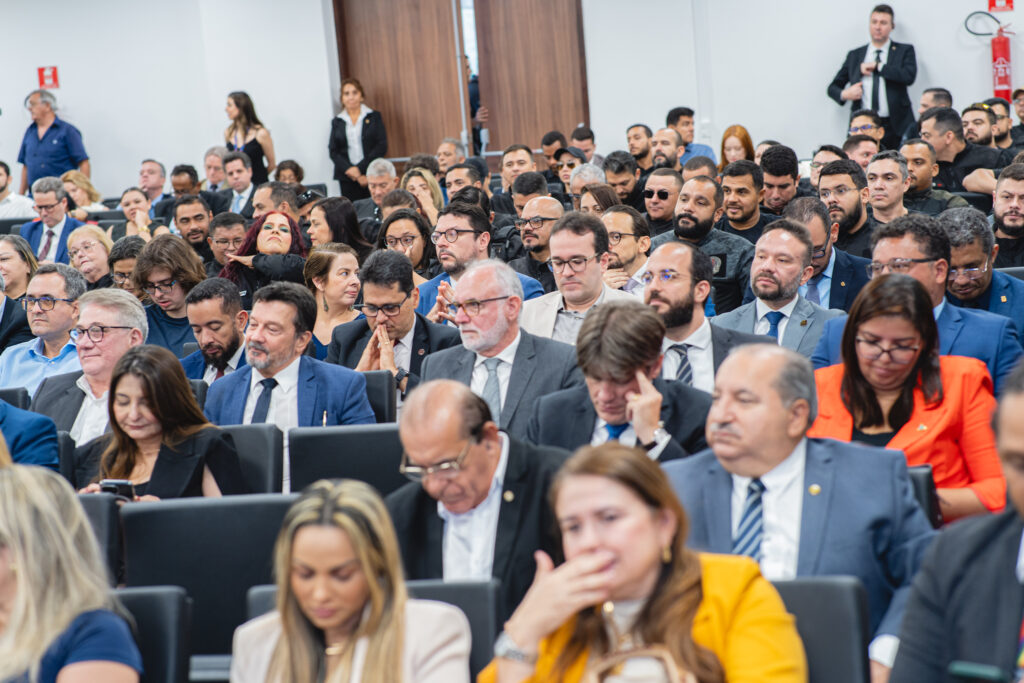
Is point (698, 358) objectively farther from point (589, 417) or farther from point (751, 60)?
point (751, 60)

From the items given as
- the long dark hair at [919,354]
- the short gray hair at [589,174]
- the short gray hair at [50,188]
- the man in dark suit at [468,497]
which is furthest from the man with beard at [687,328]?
the short gray hair at [50,188]

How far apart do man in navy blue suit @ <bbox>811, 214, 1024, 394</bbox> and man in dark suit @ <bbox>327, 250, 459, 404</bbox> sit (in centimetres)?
159

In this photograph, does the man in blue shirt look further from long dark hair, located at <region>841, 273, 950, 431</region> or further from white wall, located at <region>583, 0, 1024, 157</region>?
long dark hair, located at <region>841, 273, 950, 431</region>

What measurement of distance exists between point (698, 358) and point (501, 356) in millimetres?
659

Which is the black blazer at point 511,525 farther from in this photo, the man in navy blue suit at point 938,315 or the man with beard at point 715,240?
the man with beard at point 715,240

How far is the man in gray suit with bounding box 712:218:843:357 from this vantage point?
13.1 ft

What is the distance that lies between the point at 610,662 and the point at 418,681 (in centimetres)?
38

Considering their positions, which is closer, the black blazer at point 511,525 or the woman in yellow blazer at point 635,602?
the woman in yellow blazer at point 635,602

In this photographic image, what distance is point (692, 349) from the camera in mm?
3600

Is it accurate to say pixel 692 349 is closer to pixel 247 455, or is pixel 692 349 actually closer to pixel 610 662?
pixel 247 455

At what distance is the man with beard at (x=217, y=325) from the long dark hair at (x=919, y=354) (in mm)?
2389

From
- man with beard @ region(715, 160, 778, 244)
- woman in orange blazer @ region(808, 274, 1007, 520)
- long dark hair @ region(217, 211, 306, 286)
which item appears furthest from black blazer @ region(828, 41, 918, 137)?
woman in orange blazer @ region(808, 274, 1007, 520)

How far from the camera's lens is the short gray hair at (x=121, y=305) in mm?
4012

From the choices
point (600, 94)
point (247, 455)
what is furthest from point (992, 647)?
point (600, 94)
